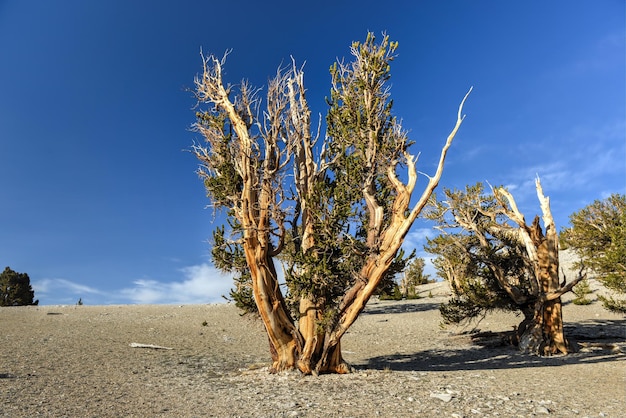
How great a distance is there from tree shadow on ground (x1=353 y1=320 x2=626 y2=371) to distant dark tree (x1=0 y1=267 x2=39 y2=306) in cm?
3932

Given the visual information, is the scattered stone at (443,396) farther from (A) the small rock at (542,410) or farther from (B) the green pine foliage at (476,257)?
(B) the green pine foliage at (476,257)

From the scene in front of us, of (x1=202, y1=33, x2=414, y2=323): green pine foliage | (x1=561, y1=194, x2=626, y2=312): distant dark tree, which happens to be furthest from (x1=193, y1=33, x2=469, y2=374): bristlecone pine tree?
(x1=561, y1=194, x2=626, y2=312): distant dark tree

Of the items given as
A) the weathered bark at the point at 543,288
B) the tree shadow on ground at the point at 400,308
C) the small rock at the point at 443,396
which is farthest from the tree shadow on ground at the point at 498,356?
the tree shadow on ground at the point at 400,308

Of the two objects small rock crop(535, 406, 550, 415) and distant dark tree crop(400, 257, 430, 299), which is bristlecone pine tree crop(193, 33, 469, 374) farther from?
distant dark tree crop(400, 257, 430, 299)

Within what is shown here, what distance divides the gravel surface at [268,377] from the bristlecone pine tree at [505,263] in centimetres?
125

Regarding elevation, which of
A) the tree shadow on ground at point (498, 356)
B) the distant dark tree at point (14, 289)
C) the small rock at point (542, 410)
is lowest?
the tree shadow on ground at point (498, 356)

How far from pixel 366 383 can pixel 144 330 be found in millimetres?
12757

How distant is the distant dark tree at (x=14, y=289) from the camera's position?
3916 centimetres

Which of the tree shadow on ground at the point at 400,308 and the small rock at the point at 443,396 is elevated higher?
the tree shadow on ground at the point at 400,308

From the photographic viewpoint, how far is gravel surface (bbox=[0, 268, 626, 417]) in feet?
25.3

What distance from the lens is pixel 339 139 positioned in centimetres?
1213

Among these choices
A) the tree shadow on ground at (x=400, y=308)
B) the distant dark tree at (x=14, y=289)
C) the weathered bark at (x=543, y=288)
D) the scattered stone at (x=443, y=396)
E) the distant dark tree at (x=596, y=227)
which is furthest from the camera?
the distant dark tree at (x=14, y=289)

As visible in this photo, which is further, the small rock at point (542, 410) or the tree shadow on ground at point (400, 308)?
the tree shadow on ground at point (400, 308)

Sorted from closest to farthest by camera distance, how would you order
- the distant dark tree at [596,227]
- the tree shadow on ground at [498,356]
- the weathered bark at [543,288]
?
the tree shadow on ground at [498,356]
the weathered bark at [543,288]
the distant dark tree at [596,227]
